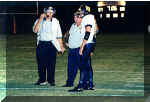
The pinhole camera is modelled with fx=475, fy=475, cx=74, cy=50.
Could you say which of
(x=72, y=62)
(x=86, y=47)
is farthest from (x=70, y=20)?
(x=86, y=47)

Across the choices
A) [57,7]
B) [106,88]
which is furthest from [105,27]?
[106,88]

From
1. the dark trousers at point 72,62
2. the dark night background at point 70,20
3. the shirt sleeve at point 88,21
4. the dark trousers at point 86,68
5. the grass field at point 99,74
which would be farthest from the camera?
the dark night background at point 70,20

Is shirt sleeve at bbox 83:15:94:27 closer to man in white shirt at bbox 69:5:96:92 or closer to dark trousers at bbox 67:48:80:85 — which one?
man in white shirt at bbox 69:5:96:92

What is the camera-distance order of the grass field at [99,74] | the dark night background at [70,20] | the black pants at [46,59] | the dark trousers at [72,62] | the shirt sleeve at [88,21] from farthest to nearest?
the dark night background at [70,20]
the black pants at [46,59]
the dark trousers at [72,62]
the grass field at [99,74]
the shirt sleeve at [88,21]

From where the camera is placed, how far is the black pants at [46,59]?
1221 centimetres

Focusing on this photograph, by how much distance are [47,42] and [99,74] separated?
3.15 meters

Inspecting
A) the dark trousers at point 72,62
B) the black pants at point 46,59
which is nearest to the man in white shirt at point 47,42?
the black pants at point 46,59

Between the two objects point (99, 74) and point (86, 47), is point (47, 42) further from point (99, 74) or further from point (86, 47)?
point (99, 74)

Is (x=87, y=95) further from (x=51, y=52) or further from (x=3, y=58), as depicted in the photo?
(x=3, y=58)

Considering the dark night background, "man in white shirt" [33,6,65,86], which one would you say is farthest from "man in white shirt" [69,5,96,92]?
the dark night background

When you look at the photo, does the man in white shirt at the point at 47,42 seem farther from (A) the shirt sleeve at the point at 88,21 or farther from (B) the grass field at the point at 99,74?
(A) the shirt sleeve at the point at 88,21

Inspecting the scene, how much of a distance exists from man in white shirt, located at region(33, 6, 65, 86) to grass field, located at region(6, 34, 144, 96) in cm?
40

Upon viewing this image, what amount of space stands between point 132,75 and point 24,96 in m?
4.79

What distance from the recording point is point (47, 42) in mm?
12172
